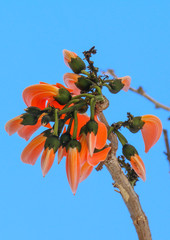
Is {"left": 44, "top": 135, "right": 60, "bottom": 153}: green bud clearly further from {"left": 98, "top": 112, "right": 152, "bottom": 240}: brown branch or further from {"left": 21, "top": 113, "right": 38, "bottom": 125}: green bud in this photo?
{"left": 98, "top": 112, "right": 152, "bottom": 240}: brown branch

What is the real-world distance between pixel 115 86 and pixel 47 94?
255 millimetres

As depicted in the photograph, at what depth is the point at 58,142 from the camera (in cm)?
129

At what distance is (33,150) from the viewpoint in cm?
141

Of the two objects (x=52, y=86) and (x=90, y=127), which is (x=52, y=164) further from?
(x=52, y=86)

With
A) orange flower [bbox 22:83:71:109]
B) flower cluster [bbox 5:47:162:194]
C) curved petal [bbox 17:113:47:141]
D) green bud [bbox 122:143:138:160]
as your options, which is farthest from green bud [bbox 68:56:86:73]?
green bud [bbox 122:143:138:160]

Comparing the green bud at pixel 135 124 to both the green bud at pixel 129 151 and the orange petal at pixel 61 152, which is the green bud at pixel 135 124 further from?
the orange petal at pixel 61 152

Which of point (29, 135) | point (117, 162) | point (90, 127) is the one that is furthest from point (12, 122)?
point (117, 162)

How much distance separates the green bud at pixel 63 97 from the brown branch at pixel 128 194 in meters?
0.14

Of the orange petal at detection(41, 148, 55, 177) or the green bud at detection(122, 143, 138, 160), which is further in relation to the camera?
the green bud at detection(122, 143, 138, 160)

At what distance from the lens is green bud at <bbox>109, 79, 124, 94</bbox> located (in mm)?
1471

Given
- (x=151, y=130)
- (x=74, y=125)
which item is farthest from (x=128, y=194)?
(x=74, y=125)

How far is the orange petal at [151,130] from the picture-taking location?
1460mm

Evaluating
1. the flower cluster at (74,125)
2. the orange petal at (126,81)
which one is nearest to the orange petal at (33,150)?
the flower cluster at (74,125)

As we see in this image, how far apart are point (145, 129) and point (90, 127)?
0.27 meters
